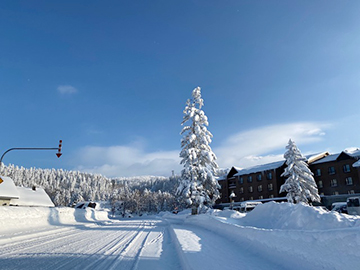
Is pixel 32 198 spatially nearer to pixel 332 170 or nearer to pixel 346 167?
pixel 332 170

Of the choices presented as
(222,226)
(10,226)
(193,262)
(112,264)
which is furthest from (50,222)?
(193,262)

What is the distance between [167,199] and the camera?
450ft

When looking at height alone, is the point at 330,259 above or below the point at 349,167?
below

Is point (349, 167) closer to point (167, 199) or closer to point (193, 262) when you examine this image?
point (193, 262)

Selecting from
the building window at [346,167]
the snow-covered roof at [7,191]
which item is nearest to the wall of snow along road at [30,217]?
the snow-covered roof at [7,191]

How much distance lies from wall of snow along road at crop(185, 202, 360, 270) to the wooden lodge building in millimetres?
35605

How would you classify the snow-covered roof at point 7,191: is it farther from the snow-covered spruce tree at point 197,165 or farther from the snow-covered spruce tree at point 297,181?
the snow-covered spruce tree at point 297,181

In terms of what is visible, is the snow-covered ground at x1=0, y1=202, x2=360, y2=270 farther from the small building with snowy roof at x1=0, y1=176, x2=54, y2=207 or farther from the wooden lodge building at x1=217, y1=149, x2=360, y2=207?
the wooden lodge building at x1=217, y1=149, x2=360, y2=207

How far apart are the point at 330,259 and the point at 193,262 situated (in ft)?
11.6

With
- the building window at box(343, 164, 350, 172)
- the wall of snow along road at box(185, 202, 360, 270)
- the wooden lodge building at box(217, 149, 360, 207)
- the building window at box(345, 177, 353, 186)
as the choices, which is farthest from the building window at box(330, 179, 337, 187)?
Answer: the wall of snow along road at box(185, 202, 360, 270)

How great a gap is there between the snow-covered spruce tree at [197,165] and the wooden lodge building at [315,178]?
Result: 1005 inches

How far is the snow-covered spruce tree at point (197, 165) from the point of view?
28.2 meters

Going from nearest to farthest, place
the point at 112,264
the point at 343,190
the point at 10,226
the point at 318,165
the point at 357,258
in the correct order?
the point at 357,258, the point at 112,264, the point at 10,226, the point at 343,190, the point at 318,165

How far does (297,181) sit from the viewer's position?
3459cm
